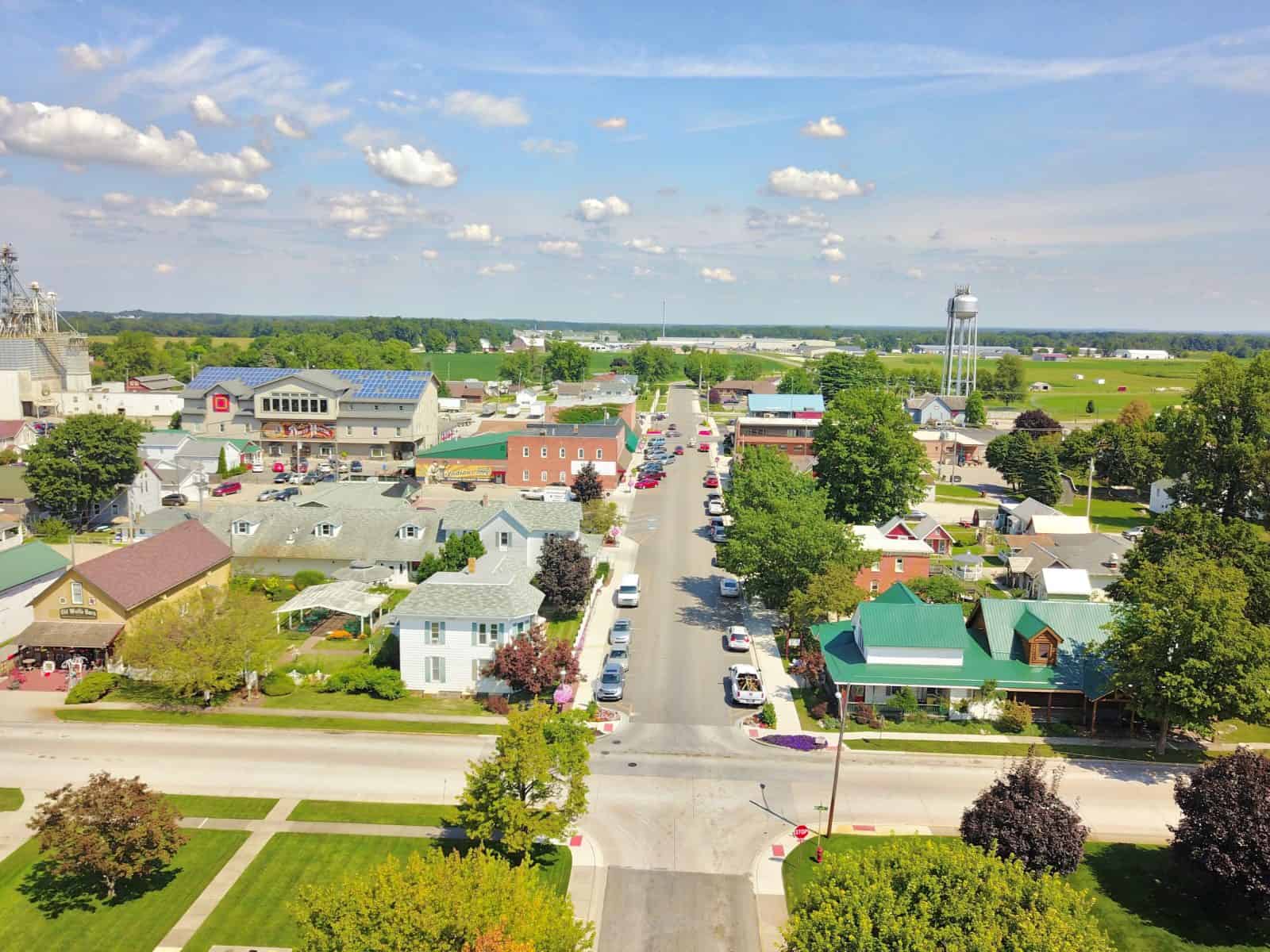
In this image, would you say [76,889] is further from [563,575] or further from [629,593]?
[629,593]

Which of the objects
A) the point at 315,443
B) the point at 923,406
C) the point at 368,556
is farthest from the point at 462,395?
the point at 368,556

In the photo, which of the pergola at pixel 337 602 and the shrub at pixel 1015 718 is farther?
the pergola at pixel 337 602

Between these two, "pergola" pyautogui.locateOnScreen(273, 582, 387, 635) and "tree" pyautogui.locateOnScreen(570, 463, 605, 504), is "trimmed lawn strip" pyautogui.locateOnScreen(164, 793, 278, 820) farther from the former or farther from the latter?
"tree" pyautogui.locateOnScreen(570, 463, 605, 504)

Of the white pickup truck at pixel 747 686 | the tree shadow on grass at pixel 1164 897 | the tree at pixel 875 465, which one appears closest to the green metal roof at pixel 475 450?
the tree at pixel 875 465

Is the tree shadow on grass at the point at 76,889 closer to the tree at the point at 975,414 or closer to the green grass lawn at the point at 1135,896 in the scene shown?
the green grass lawn at the point at 1135,896

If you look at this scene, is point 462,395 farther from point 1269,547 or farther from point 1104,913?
point 1104,913

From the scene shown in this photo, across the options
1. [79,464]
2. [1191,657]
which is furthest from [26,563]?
[1191,657]
